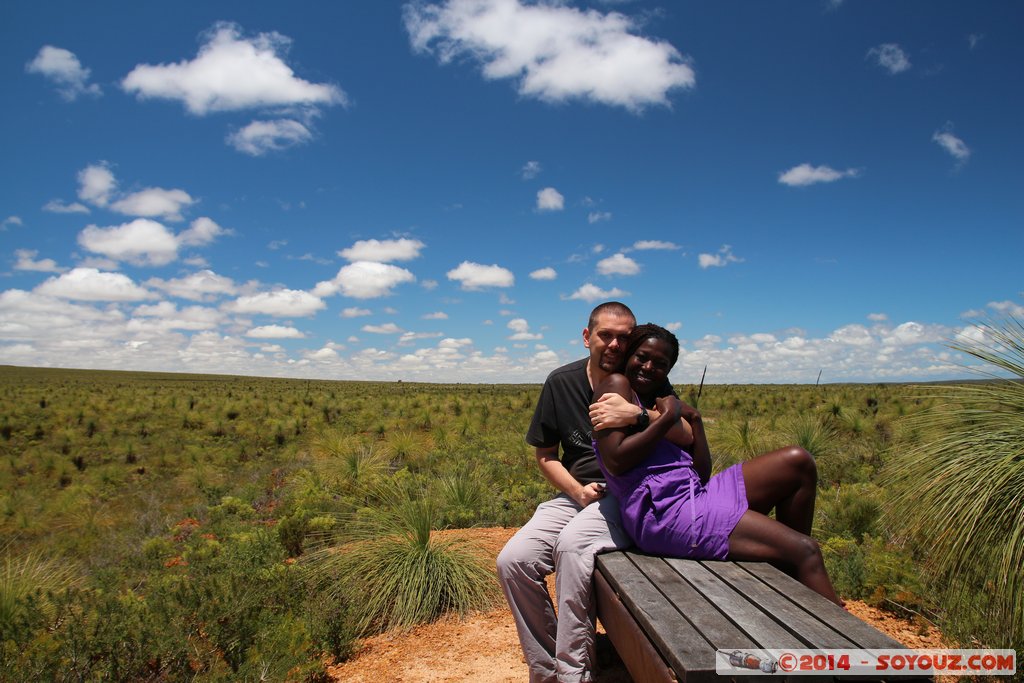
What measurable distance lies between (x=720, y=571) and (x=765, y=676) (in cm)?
81

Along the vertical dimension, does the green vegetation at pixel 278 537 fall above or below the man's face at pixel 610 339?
below

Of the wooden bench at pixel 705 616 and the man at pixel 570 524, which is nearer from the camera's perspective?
the wooden bench at pixel 705 616

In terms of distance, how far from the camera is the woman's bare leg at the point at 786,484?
2592mm

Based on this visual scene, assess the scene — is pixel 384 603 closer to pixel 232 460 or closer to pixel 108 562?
pixel 108 562

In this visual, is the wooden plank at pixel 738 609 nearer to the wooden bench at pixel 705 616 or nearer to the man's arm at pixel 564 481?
the wooden bench at pixel 705 616

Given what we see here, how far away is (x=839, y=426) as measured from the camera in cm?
1345

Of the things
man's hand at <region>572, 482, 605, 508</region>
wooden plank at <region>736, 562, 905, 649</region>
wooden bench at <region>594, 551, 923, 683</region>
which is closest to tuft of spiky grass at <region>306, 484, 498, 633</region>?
man's hand at <region>572, 482, 605, 508</region>

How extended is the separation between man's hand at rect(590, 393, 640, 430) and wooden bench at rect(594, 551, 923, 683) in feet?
2.06

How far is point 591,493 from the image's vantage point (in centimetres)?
311

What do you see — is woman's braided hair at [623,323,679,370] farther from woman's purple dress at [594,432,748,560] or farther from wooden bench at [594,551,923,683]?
wooden bench at [594,551,923,683]

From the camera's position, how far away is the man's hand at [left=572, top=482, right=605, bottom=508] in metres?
3.11

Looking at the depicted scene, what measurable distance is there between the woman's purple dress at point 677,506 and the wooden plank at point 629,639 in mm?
302

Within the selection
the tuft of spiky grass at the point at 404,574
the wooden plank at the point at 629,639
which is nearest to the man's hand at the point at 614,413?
the wooden plank at the point at 629,639

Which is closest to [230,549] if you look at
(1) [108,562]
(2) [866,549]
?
(1) [108,562]
